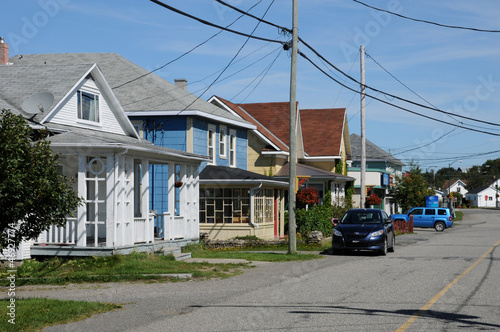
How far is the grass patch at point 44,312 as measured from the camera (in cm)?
938

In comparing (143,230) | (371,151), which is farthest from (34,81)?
(371,151)

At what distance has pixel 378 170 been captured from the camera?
58.6 meters

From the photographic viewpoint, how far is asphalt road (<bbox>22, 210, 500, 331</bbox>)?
9539 mm

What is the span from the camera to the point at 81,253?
1769 cm

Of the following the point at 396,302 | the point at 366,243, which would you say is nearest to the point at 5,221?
the point at 396,302

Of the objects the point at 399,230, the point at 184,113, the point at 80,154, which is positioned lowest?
the point at 399,230

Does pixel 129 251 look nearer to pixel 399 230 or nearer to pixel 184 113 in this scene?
pixel 184 113

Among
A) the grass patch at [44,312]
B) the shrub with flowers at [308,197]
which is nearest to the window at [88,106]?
the grass patch at [44,312]

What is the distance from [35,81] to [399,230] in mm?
30055

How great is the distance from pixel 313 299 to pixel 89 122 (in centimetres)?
1299

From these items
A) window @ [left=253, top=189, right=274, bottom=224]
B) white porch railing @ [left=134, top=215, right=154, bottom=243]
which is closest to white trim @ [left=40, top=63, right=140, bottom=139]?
white porch railing @ [left=134, top=215, right=154, bottom=243]

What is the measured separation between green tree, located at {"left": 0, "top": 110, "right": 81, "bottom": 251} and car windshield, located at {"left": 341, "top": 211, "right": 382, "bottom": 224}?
591 inches

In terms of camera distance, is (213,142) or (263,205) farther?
(213,142)

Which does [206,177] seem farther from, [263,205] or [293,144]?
[293,144]
